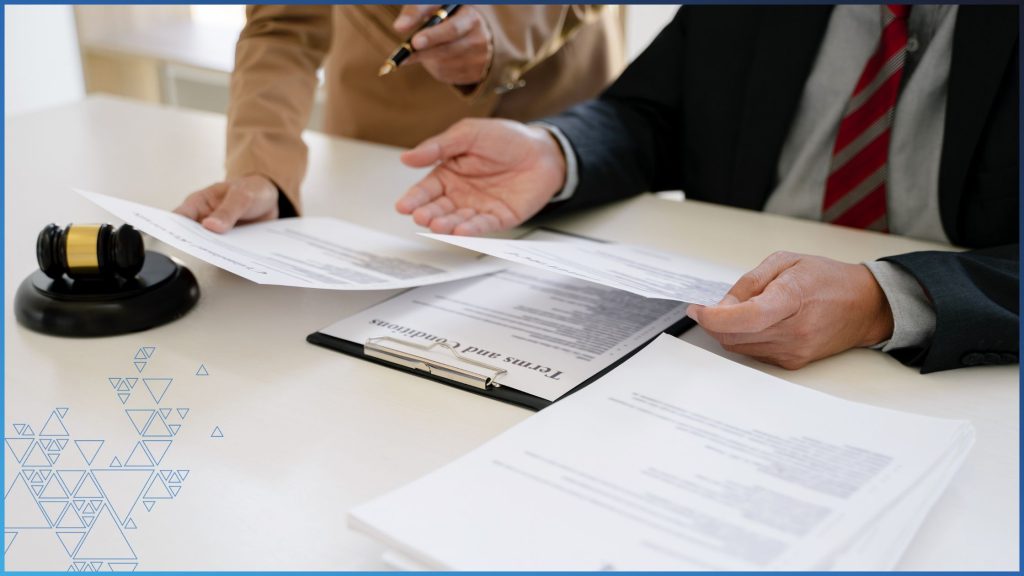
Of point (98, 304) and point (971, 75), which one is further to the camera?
point (971, 75)

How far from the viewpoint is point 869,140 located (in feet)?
4.35

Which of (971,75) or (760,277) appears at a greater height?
(971,75)

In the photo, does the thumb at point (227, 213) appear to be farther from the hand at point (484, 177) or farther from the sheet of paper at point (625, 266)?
the sheet of paper at point (625, 266)

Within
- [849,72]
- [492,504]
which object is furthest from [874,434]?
[849,72]

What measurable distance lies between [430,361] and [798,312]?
331mm

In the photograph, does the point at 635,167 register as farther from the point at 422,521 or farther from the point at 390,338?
the point at 422,521

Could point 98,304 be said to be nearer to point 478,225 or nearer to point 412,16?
point 478,225

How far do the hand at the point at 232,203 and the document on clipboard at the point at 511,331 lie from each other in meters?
0.23

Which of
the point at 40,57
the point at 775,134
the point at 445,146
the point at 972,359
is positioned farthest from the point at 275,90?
the point at 40,57

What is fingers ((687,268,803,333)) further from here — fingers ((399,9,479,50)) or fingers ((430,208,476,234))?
fingers ((399,9,479,50))

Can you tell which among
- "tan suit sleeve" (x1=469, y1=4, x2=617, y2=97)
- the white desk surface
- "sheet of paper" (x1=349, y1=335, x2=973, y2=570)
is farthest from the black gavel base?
"tan suit sleeve" (x1=469, y1=4, x2=617, y2=97)

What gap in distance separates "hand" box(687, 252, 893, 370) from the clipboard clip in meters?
0.19

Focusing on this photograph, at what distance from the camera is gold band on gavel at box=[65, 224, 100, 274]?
936mm

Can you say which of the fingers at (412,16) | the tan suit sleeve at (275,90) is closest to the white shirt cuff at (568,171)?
the fingers at (412,16)
